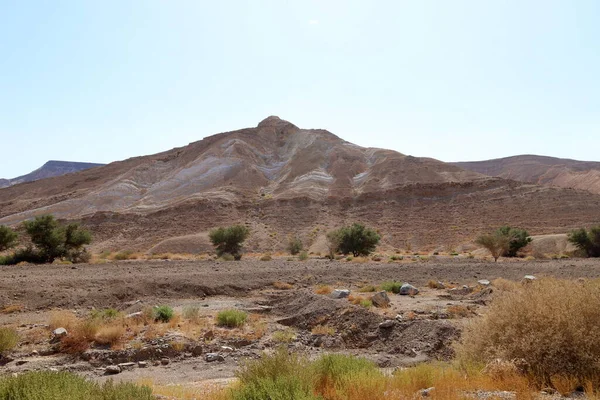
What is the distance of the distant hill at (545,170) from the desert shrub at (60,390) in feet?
368

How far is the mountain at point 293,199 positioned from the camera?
198 ft

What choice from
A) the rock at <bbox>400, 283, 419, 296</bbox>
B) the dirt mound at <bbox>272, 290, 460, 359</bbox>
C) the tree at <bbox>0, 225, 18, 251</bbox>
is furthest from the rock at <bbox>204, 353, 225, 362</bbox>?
the tree at <bbox>0, 225, 18, 251</bbox>

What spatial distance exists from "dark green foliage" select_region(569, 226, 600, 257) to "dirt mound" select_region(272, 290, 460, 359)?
108ft

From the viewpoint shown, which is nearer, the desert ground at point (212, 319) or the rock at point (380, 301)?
the desert ground at point (212, 319)

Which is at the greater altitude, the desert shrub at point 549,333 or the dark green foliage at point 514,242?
the desert shrub at point 549,333

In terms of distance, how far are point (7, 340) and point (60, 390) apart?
7.69 meters

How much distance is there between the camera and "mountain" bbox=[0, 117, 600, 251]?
60469 mm

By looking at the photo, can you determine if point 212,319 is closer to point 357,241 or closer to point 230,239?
point 230,239

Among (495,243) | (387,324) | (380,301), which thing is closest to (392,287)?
(380,301)

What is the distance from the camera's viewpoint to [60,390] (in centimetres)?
583

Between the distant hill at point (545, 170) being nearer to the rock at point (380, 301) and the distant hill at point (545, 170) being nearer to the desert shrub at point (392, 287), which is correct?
the desert shrub at point (392, 287)

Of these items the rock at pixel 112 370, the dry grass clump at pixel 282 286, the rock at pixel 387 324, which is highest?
the rock at pixel 387 324

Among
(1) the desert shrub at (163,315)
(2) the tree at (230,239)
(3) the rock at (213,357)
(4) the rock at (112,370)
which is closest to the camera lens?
(4) the rock at (112,370)

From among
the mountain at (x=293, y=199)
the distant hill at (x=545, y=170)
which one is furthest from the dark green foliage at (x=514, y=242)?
the distant hill at (x=545, y=170)
